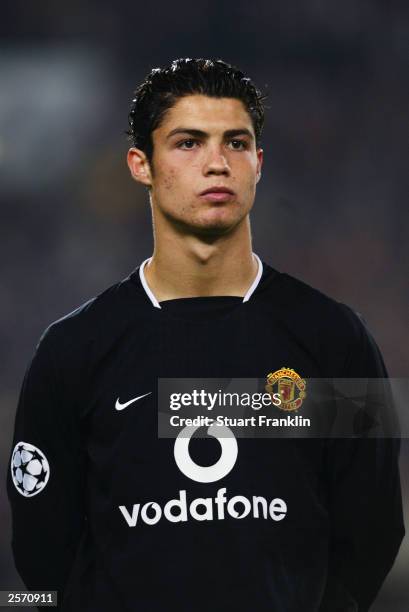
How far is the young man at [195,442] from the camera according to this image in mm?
3508

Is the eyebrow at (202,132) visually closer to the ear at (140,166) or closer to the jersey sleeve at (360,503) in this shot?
the ear at (140,166)

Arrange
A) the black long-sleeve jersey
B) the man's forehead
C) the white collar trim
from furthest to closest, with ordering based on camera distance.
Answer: the white collar trim < the man's forehead < the black long-sleeve jersey

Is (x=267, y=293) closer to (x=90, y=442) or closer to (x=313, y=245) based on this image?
(x=90, y=442)

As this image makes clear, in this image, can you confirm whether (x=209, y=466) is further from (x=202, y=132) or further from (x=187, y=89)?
(x=187, y=89)

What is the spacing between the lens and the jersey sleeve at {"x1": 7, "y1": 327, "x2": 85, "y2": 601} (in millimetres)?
3754

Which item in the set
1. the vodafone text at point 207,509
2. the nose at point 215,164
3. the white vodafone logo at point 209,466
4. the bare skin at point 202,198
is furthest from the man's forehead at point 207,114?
the vodafone text at point 207,509

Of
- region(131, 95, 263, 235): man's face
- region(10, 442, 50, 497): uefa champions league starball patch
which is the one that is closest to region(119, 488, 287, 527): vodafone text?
region(10, 442, 50, 497): uefa champions league starball patch

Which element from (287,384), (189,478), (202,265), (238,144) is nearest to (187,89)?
(238,144)

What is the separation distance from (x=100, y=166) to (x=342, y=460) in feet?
15.2

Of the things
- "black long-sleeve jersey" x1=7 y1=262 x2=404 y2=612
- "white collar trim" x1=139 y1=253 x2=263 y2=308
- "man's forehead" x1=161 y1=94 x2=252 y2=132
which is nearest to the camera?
"black long-sleeve jersey" x1=7 y1=262 x2=404 y2=612

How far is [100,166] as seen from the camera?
789cm

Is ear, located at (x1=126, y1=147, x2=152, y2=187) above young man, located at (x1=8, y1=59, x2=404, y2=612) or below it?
above

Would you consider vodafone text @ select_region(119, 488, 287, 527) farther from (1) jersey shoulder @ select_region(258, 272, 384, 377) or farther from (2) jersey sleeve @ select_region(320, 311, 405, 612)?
(1) jersey shoulder @ select_region(258, 272, 384, 377)

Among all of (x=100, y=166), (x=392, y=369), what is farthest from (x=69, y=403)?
(x=100, y=166)
